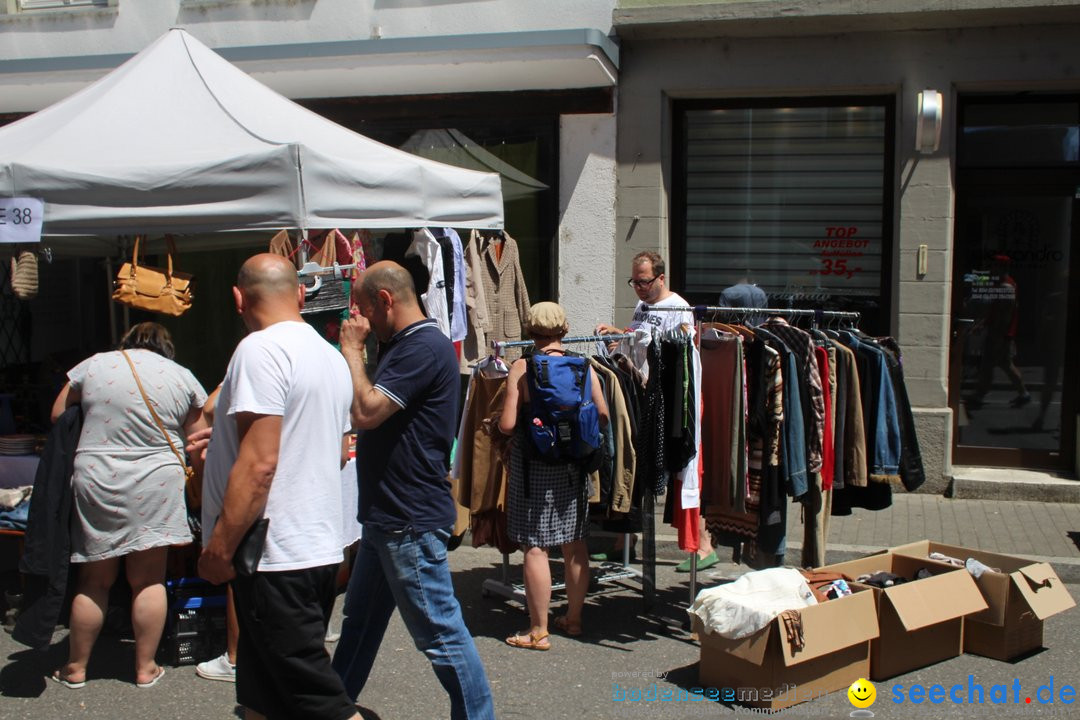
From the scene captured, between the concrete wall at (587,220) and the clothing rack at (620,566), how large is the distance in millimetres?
2830

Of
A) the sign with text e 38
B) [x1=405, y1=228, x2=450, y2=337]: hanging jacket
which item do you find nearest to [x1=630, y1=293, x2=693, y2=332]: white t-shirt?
[x1=405, y1=228, x2=450, y2=337]: hanging jacket

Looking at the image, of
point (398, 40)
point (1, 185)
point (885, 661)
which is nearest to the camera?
point (885, 661)

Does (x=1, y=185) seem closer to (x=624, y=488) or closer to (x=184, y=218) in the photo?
(x=184, y=218)

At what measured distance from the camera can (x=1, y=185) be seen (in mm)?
5133

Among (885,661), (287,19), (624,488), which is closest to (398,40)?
(287,19)

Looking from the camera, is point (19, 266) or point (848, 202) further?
point (848, 202)

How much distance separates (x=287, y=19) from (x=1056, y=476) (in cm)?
770

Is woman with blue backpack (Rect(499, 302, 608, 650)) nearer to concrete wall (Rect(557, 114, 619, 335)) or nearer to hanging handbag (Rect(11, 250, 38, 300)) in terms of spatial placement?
hanging handbag (Rect(11, 250, 38, 300))

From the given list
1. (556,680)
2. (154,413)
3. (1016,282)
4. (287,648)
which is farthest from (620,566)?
(1016,282)

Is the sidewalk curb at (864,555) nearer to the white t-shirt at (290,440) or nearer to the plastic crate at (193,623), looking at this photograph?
the plastic crate at (193,623)

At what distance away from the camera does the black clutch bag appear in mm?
3303

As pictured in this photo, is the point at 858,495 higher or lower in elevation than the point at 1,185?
lower

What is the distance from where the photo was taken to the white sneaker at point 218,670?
4836 millimetres

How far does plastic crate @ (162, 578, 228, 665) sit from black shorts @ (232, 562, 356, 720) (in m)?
1.68
